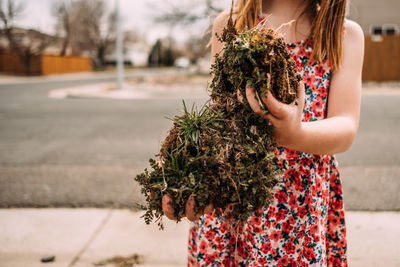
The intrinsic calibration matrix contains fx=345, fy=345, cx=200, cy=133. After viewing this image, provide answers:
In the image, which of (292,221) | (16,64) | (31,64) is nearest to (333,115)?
(292,221)

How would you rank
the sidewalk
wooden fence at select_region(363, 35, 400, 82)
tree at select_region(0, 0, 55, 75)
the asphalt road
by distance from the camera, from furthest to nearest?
tree at select_region(0, 0, 55, 75) → wooden fence at select_region(363, 35, 400, 82) → the asphalt road → the sidewalk

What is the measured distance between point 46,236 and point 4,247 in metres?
0.34

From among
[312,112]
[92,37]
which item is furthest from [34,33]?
[312,112]

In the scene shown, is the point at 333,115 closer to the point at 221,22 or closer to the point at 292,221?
the point at 292,221

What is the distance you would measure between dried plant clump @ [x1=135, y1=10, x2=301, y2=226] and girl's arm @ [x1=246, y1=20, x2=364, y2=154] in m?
0.03

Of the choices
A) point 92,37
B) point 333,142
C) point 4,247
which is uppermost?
point 92,37

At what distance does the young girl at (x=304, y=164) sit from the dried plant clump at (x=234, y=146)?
33 centimetres

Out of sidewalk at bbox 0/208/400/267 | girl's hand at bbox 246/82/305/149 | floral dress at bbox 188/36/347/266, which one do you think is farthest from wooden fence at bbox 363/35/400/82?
girl's hand at bbox 246/82/305/149

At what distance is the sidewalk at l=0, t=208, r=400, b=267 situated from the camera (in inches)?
111

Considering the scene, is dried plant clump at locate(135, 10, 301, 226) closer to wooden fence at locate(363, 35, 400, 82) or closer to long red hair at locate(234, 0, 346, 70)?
long red hair at locate(234, 0, 346, 70)

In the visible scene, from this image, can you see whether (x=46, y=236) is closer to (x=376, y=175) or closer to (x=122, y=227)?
(x=122, y=227)

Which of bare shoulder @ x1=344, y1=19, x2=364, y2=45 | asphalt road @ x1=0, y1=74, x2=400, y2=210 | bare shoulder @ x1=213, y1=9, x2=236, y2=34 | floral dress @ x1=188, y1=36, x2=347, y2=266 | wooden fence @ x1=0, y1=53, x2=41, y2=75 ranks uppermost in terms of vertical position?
wooden fence @ x1=0, y1=53, x2=41, y2=75

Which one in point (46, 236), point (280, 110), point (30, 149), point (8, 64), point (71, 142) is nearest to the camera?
point (280, 110)

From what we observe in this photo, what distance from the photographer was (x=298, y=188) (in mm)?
1320
